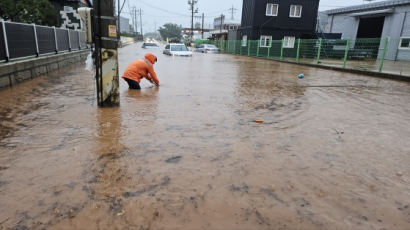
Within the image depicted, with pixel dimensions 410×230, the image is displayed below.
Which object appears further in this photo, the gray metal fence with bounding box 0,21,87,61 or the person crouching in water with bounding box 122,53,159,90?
the person crouching in water with bounding box 122,53,159,90

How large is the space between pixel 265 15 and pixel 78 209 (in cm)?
2860

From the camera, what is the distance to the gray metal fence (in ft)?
23.1

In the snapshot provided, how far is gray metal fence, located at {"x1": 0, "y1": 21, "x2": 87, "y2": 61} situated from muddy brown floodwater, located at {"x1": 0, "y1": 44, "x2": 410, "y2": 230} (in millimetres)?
2506

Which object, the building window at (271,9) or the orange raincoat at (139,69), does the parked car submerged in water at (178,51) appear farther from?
the orange raincoat at (139,69)

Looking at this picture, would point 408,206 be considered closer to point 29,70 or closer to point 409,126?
point 409,126

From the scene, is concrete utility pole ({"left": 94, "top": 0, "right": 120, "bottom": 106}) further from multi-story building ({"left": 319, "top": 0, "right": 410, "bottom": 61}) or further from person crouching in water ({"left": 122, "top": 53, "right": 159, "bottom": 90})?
multi-story building ({"left": 319, "top": 0, "right": 410, "bottom": 61})

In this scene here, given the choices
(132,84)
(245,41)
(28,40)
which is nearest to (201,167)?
(132,84)

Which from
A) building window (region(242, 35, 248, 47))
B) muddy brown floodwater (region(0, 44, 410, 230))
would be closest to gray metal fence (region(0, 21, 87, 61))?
muddy brown floodwater (region(0, 44, 410, 230))

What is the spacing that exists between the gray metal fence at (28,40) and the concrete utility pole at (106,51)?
11.9 ft

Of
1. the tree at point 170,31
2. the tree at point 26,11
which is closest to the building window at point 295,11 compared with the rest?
the tree at point 26,11

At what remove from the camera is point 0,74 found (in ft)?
21.2

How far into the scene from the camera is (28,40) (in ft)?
28.0

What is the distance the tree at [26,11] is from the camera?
50.2 ft

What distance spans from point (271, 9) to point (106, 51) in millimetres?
25953
